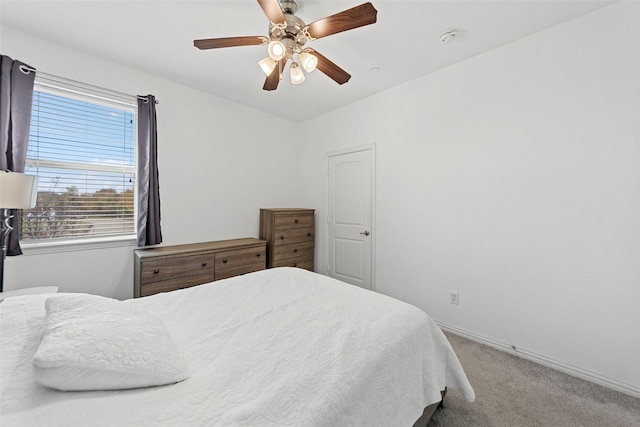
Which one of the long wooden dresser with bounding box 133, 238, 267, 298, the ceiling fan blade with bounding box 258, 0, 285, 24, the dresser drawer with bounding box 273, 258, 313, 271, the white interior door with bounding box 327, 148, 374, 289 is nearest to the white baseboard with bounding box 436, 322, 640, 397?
the white interior door with bounding box 327, 148, 374, 289

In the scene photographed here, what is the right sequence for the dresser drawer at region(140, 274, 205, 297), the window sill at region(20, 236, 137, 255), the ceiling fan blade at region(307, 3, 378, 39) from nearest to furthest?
1. the ceiling fan blade at region(307, 3, 378, 39)
2. the window sill at region(20, 236, 137, 255)
3. the dresser drawer at region(140, 274, 205, 297)

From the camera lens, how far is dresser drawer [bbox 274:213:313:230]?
3440 mm

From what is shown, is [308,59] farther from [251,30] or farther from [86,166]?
[86,166]

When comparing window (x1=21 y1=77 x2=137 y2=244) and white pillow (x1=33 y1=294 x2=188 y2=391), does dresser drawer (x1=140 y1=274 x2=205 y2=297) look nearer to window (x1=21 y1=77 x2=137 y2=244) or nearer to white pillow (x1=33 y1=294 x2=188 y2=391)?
window (x1=21 y1=77 x2=137 y2=244)

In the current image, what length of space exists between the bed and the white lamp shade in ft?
2.38

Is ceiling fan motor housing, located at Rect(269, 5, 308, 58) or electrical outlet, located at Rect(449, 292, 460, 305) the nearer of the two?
ceiling fan motor housing, located at Rect(269, 5, 308, 58)

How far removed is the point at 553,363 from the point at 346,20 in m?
2.91

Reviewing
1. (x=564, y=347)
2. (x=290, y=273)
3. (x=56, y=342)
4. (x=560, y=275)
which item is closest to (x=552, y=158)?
(x=560, y=275)

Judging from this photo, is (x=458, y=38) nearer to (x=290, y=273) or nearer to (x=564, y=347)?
(x=290, y=273)

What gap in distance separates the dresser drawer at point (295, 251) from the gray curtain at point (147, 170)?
1.45 m

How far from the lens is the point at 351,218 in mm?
3494

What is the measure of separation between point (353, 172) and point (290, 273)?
6.29 feet

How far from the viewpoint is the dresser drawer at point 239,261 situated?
2855mm

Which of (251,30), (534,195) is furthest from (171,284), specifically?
(534,195)
